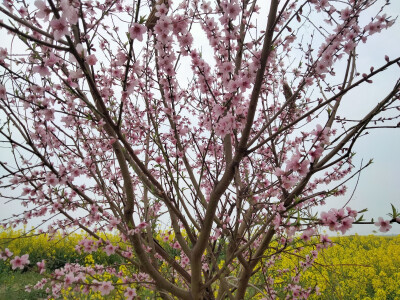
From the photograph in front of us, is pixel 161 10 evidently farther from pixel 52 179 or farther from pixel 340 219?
pixel 340 219

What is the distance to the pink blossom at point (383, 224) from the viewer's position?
175 cm

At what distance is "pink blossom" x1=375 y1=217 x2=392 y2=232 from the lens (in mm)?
1746

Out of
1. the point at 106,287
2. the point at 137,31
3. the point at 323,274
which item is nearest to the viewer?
the point at 137,31

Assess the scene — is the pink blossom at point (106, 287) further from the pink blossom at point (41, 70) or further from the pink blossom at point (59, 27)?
the pink blossom at point (59, 27)

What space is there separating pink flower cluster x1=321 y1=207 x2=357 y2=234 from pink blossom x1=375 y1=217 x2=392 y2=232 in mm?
202

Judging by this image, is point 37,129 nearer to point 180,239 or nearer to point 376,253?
point 180,239

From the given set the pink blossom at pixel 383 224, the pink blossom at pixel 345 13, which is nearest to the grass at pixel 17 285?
the pink blossom at pixel 383 224

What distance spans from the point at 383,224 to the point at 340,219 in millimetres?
279

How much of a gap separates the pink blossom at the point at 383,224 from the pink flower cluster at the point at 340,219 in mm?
202

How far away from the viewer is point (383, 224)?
1757mm

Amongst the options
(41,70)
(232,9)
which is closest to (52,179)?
(41,70)

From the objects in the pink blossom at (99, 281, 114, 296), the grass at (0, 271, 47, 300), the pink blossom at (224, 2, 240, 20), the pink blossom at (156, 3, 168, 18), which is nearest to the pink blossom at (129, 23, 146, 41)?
the pink blossom at (156, 3, 168, 18)

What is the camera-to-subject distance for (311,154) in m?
1.88

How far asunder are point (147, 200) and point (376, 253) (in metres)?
6.51
